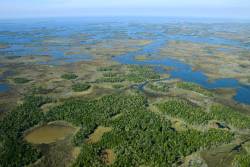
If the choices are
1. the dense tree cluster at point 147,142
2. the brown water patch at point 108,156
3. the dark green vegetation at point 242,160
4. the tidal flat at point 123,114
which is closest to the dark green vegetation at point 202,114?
the tidal flat at point 123,114

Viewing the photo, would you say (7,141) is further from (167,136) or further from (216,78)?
(216,78)

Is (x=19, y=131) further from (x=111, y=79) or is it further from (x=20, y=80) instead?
(x=111, y=79)

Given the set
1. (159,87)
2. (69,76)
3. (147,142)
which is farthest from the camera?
(69,76)

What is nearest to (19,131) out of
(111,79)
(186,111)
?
(186,111)

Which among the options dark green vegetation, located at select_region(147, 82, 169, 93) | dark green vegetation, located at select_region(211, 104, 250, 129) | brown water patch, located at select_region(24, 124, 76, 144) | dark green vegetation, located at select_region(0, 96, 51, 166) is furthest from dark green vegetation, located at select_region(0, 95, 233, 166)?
dark green vegetation, located at select_region(147, 82, 169, 93)

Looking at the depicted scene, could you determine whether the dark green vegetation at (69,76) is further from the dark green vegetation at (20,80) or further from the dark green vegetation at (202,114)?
the dark green vegetation at (202,114)

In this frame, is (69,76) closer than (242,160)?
No
